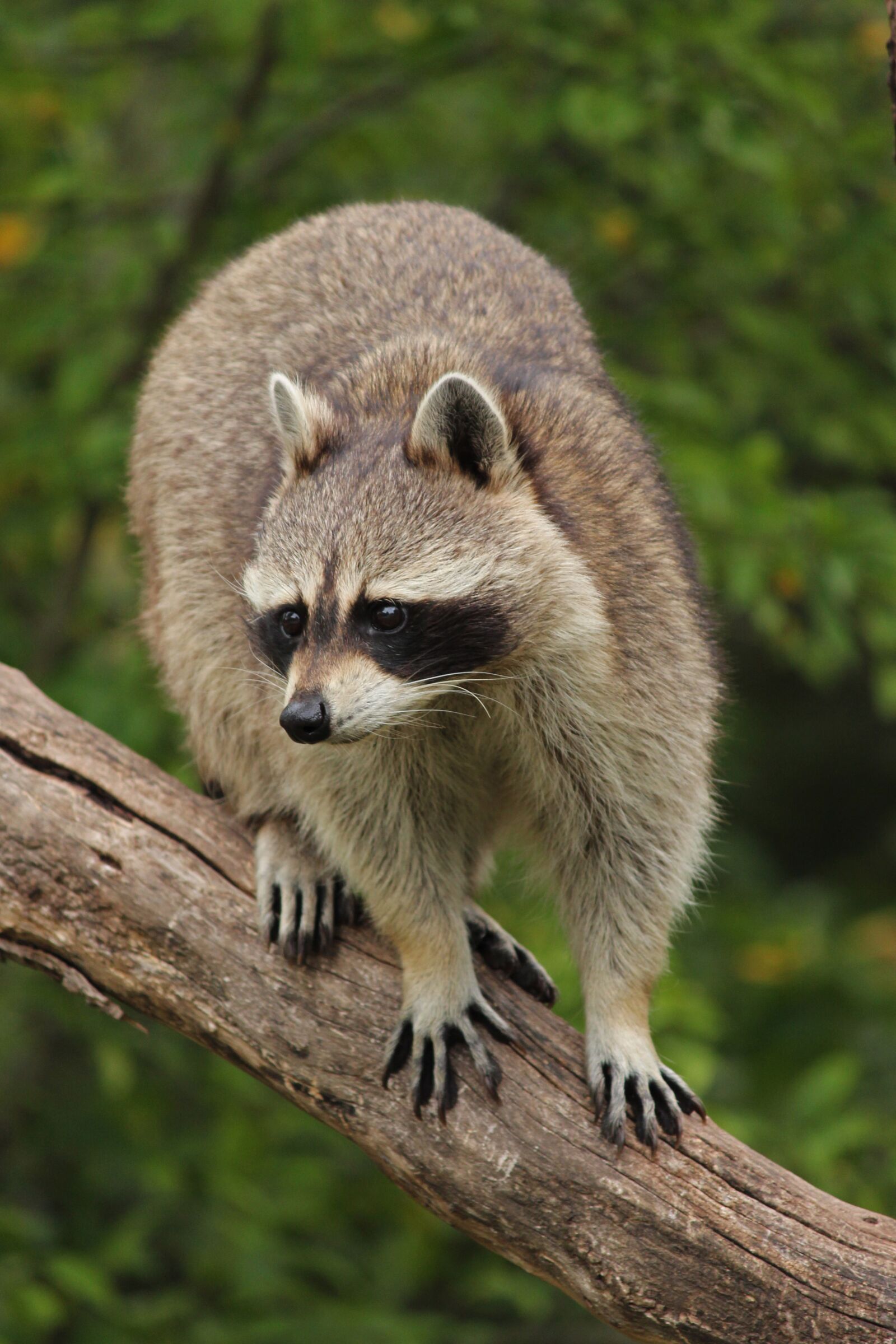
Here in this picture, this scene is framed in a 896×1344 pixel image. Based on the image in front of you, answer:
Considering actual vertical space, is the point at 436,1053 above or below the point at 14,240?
below

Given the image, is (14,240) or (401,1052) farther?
(14,240)

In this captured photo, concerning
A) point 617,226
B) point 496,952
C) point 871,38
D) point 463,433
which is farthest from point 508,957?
point 871,38

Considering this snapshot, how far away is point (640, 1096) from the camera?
436cm

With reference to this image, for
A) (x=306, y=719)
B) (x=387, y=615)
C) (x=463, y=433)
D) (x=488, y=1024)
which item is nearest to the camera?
(x=306, y=719)

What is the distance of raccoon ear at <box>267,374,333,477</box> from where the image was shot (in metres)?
4.49

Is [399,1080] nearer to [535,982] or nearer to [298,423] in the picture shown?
[535,982]

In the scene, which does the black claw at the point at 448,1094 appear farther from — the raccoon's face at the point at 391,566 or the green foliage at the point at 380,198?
the green foliage at the point at 380,198

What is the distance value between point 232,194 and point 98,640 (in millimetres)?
2427

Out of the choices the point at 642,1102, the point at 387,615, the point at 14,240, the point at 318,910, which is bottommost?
the point at 642,1102

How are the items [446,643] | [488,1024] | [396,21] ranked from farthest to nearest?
[396,21], [488,1024], [446,643]

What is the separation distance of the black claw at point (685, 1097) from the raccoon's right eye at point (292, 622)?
1.74 meters

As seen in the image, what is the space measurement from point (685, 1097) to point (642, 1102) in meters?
0.20

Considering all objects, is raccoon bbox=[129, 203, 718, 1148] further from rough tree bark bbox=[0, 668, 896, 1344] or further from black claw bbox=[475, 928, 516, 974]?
rough tree bark bbox=[0, 668, 896, 1344]

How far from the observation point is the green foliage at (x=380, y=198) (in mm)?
6617
